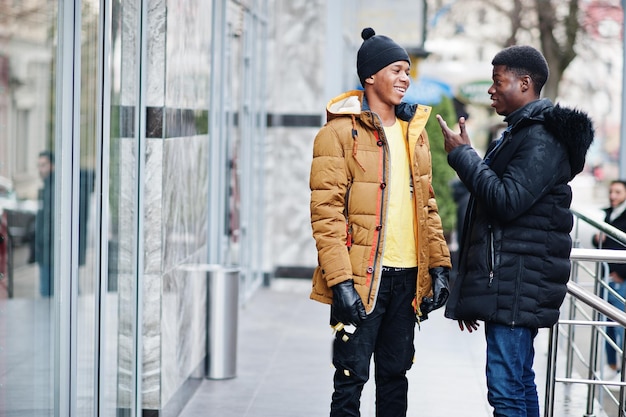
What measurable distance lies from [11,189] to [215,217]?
3.74 metres

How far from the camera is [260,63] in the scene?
36.5ft

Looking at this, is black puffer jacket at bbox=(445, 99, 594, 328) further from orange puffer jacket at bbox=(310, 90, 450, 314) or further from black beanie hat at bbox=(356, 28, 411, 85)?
black beanie hat at bbox=(356, 28, 411, 85)

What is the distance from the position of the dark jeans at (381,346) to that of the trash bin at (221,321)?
253 centimetres

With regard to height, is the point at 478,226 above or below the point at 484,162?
below

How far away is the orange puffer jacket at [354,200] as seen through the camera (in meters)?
4.25

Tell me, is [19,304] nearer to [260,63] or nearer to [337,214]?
[337,214]

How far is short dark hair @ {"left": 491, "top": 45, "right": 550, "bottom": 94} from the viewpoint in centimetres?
422

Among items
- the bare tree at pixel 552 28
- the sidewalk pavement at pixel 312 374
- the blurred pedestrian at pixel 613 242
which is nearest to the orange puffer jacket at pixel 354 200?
the sidewalk pavement at pixel 312 374

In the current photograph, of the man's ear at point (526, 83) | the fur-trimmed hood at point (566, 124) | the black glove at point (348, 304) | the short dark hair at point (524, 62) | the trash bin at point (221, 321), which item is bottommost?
the trash bin at point (221, 321)

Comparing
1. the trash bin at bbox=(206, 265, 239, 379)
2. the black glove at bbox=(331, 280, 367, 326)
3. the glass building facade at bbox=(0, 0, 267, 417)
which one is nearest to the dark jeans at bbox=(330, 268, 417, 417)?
the black glove at bbox=(331, 280, 367, 326)

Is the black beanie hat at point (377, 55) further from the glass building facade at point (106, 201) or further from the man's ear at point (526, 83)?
the glass building facade at point (106, 201)

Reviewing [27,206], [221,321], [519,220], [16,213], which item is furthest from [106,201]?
[221,321]

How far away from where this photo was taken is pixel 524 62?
13.8 feet

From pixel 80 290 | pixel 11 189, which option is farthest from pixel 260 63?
pixel 11 189
